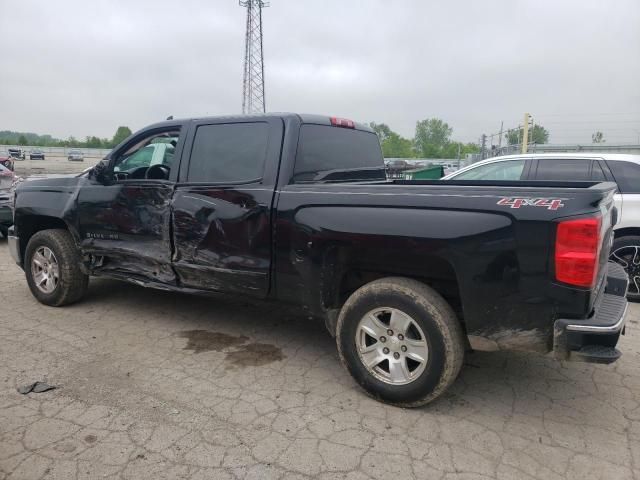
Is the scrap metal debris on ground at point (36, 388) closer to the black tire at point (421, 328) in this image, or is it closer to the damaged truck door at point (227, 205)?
the damaged truck door at point (227, 205)

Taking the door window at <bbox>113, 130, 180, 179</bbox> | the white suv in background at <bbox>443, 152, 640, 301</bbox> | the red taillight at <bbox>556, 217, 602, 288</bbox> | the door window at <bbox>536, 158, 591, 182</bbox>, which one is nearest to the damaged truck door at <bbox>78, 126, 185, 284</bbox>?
the door window at <bbox>113, 130, 180, 179</bbox>

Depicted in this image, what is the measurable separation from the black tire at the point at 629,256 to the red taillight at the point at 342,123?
3.35 m

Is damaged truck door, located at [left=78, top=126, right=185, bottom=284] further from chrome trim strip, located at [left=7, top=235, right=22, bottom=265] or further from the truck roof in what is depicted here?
chrome trim strip, located at [left=7, top=235, right=22, bottom=265]

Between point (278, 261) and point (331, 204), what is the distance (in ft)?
2.02

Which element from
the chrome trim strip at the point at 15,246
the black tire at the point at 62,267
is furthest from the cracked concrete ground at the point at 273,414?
the chrome trim strip at the point at 15,246

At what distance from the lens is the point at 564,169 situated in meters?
5.77

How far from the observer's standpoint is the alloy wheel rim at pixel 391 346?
296 centimetres

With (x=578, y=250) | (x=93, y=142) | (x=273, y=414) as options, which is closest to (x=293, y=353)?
(x=273, y=414)

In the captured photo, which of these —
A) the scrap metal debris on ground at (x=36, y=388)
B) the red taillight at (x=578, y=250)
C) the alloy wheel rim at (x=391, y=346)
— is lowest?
the scrap metal debris on ground at (x=36, y=388)

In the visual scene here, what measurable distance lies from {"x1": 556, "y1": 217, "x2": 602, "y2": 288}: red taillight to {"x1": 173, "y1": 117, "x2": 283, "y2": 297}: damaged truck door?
6.22ft

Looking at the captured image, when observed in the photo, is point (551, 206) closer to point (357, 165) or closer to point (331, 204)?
point (331, 204)

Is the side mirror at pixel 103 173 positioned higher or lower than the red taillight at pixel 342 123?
lower

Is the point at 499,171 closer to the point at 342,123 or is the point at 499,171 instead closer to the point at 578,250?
the point at 342,123

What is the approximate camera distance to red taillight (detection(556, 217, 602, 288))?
246 cm
